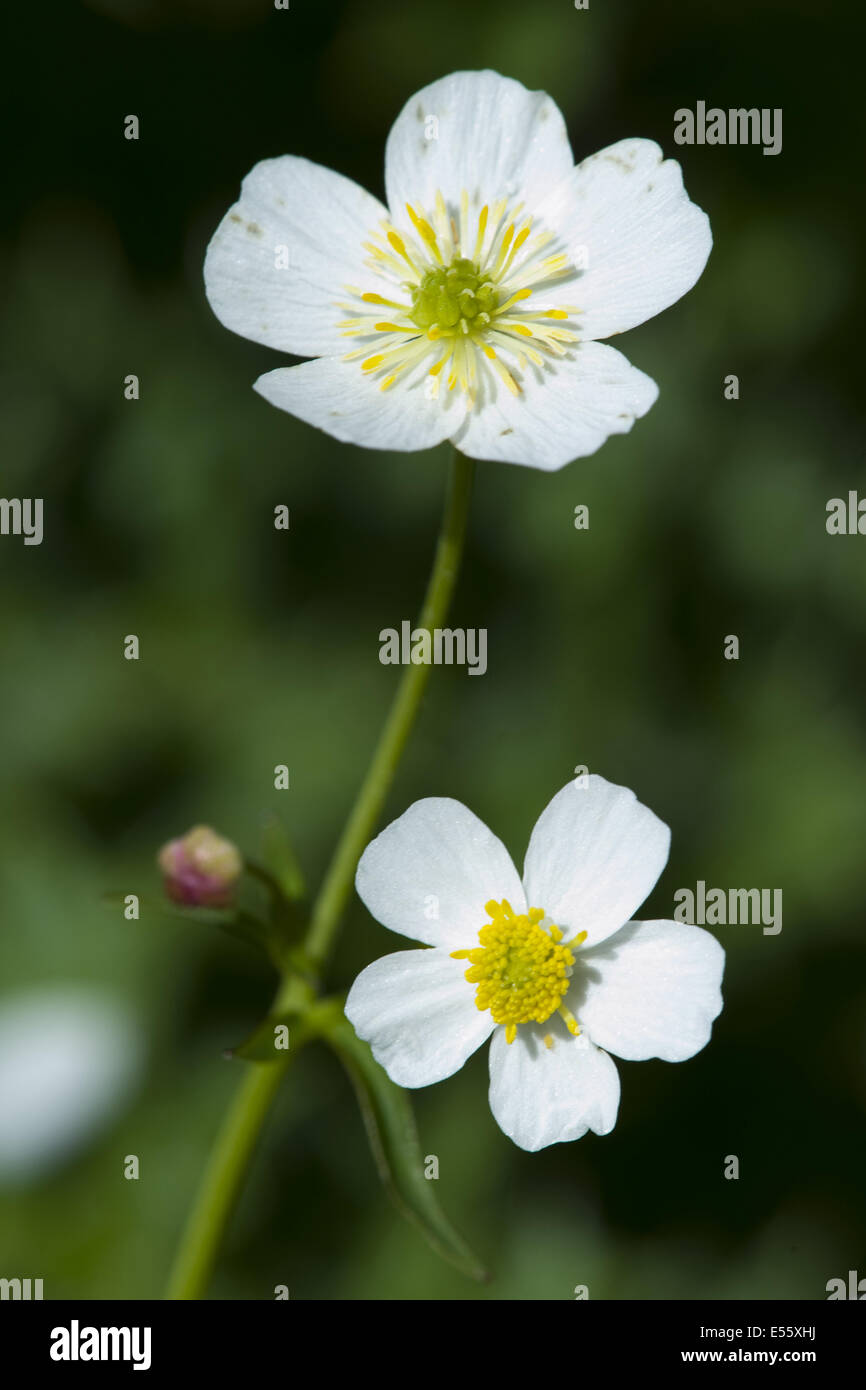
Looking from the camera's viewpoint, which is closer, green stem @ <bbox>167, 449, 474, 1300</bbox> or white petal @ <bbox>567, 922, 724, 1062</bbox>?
white petal @ <bbox>567, 922, 724, 1062</bbox>

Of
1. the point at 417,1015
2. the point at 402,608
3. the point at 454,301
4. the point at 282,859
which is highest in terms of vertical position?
the point at 402,608

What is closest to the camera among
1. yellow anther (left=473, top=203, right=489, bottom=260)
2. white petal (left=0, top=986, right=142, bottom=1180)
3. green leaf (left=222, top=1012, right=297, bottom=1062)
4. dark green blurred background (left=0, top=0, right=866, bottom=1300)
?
green leaf (left=222, top=1012, right=297, bottom=1062)

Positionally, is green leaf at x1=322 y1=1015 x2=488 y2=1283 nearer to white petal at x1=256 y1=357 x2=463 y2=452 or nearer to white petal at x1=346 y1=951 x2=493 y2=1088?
white petal at x1=346 y1=951 x2=493 y2=1088

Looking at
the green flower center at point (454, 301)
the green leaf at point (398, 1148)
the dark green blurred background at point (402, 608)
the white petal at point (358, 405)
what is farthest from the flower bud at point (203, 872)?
the dark green blurred background at point (402, 608)

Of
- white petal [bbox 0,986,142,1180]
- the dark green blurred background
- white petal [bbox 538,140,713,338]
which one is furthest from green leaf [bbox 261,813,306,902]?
white petal [bbox 0,986,142,1180]

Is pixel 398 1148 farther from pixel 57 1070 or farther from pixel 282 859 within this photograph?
pixel 57 1070

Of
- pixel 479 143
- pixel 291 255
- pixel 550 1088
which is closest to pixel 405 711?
pixel 550 1088
